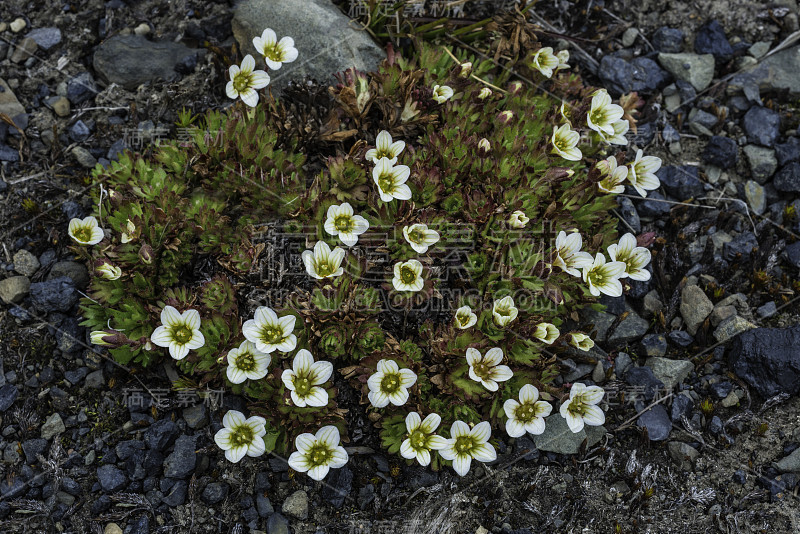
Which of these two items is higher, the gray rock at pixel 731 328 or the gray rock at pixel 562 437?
the gray rock at pixel 731 328

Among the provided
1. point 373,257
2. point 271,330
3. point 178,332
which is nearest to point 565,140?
point 373,257

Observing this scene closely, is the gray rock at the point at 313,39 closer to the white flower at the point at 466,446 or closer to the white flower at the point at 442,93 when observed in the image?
the white flower at the point at 442,93

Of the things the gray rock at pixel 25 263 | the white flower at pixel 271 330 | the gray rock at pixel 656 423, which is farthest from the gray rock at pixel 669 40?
the gray rock at pixel 25 263

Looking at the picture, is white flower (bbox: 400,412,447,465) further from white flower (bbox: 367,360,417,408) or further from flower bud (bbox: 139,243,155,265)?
flower bud (bbox: 139,243,155,265)

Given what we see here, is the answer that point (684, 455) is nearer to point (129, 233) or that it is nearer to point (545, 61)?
point (545, 61)

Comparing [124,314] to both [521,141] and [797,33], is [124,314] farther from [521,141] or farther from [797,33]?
[797,33]
